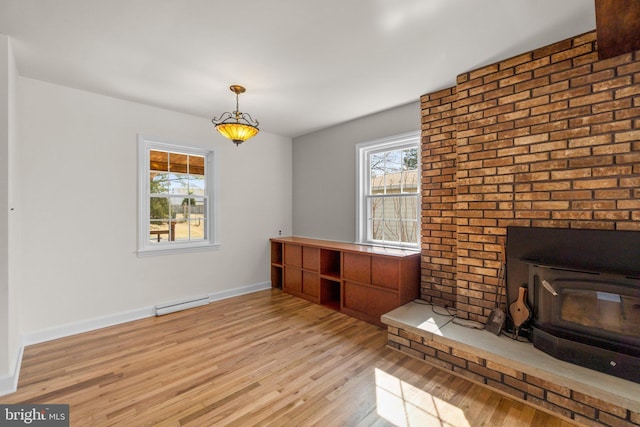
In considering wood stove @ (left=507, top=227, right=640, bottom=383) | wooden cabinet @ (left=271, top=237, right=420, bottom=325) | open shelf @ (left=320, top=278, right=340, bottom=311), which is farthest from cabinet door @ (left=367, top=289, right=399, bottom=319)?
wood stove @ (left=507, top=227, right=640, bottom=383)

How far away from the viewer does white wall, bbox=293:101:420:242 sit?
3797 mm

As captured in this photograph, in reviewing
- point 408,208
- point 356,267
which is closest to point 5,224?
point 356,267

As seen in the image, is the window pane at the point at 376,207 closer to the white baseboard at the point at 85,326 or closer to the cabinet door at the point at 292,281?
the cabinet door at the point at 292,281

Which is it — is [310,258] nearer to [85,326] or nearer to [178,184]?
[178,184]

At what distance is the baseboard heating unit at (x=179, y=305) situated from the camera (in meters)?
3.58

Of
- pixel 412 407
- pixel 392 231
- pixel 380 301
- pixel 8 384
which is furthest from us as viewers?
pixel 392 231

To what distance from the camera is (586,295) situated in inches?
78.3

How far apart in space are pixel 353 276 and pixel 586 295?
83.9 inches

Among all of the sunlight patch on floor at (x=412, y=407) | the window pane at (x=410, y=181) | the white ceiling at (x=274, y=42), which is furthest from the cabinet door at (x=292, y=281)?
the white ceiling at (x=274, y=42)

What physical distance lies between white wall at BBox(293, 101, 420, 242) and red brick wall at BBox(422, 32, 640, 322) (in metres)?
0.71

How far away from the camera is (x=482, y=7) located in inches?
71.4

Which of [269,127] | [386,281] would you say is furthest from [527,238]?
[269,127]

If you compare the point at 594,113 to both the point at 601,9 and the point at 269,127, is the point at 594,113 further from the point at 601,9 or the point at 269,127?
the point at 269,127

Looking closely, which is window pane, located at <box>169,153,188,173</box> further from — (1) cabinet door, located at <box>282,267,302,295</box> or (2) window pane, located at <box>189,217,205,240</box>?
(1) cabinet door, located at <box>282,267,302,295</box>
